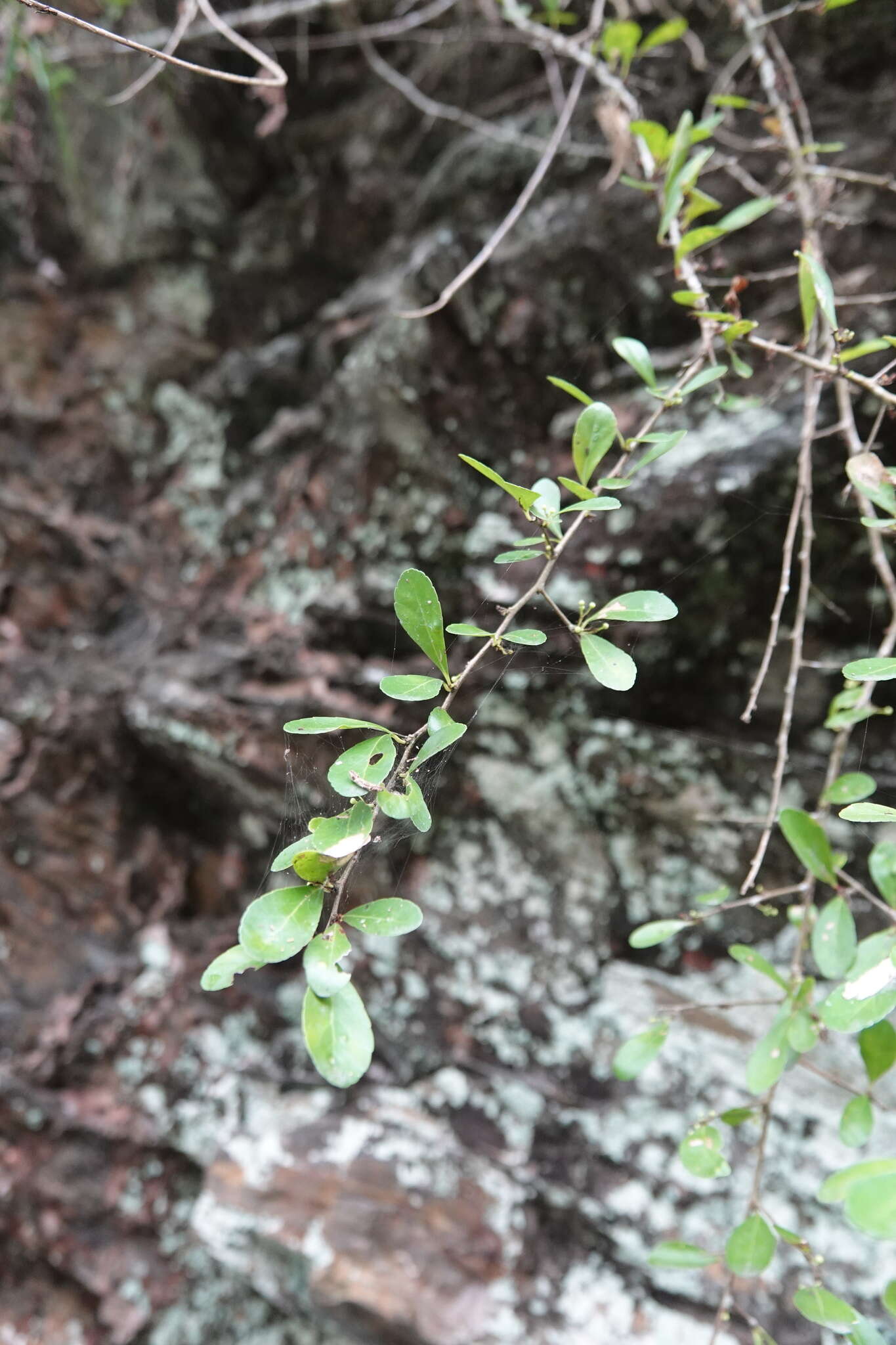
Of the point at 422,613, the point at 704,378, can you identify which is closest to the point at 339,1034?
the point at 422,613

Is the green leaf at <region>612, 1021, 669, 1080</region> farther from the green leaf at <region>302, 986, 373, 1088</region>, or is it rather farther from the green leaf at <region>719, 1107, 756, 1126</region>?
the green leaf at <region>302, 986, 373, 1088</region>

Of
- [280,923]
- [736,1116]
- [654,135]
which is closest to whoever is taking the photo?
[280,923]

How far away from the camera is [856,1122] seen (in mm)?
625

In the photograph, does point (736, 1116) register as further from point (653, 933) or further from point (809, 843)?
point (809, 843)

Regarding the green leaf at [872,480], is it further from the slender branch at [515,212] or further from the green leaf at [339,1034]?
the green leaf at [339,1034]

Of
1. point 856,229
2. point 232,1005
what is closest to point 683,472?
point 856,229

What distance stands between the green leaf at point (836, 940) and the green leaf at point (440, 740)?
0.41 m

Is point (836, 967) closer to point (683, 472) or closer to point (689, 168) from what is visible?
point (683, 472)

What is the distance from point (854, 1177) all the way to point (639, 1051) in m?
0.41

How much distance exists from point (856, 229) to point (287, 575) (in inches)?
42.2

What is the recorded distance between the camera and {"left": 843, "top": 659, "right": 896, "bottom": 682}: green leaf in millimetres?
481

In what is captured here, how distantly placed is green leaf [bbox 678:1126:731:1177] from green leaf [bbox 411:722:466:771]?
47 centimetres

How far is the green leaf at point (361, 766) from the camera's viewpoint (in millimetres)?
468

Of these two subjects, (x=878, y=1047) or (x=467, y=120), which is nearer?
(x=878, y=1047)
